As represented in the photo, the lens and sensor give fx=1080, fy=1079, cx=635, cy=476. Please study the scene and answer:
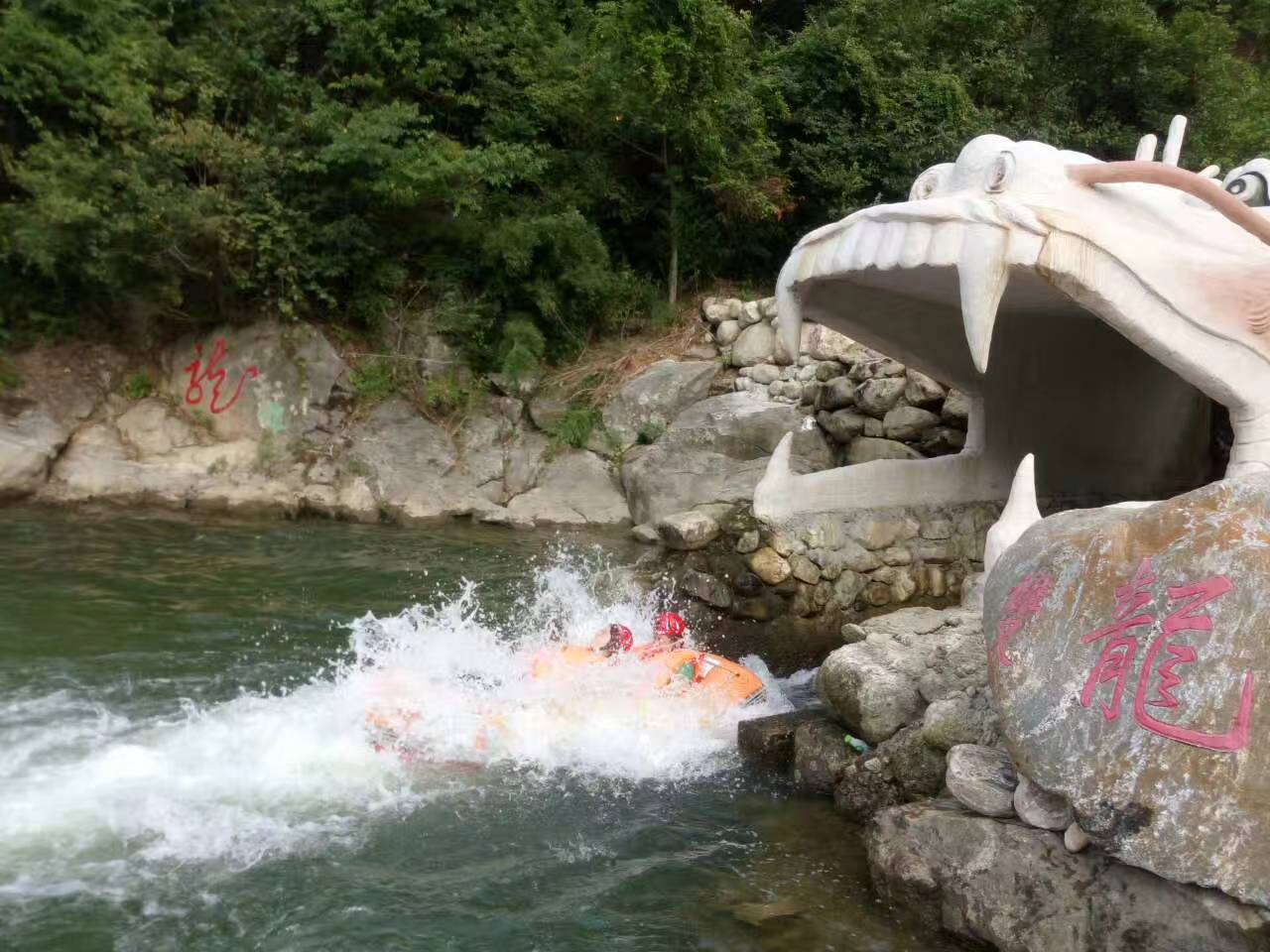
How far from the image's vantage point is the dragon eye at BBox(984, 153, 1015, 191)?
5551 mm

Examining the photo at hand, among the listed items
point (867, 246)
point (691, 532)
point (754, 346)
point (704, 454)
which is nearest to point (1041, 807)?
point (867, 246)

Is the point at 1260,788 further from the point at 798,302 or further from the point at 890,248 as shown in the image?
the point at 798,302

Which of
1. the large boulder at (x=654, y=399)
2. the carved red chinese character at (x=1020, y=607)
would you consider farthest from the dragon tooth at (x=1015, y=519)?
the large boulder at (x=654, y=399)

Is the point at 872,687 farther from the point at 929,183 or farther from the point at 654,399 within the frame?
the point at 654,399

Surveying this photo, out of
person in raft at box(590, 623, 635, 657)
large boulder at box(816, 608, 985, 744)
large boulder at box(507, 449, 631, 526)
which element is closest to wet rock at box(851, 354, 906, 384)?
large boulder at box(507, 449, 631, 526)

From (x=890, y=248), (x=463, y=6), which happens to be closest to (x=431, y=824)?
(x=890, y=248)

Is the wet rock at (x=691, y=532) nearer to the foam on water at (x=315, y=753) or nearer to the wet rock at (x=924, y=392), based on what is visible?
the foam on water at (x=315, y=753)

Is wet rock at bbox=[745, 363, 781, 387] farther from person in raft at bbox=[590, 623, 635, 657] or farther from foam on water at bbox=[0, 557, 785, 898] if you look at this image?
person in raft at bbox=[590, 623, 635, 657]

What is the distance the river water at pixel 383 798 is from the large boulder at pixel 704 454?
11.9ft

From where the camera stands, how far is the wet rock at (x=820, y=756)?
498 centimetres

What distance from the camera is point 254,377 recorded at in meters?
12.8

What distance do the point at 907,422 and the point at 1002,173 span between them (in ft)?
13.9

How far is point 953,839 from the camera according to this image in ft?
12.8

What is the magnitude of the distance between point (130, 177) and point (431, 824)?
980cm
